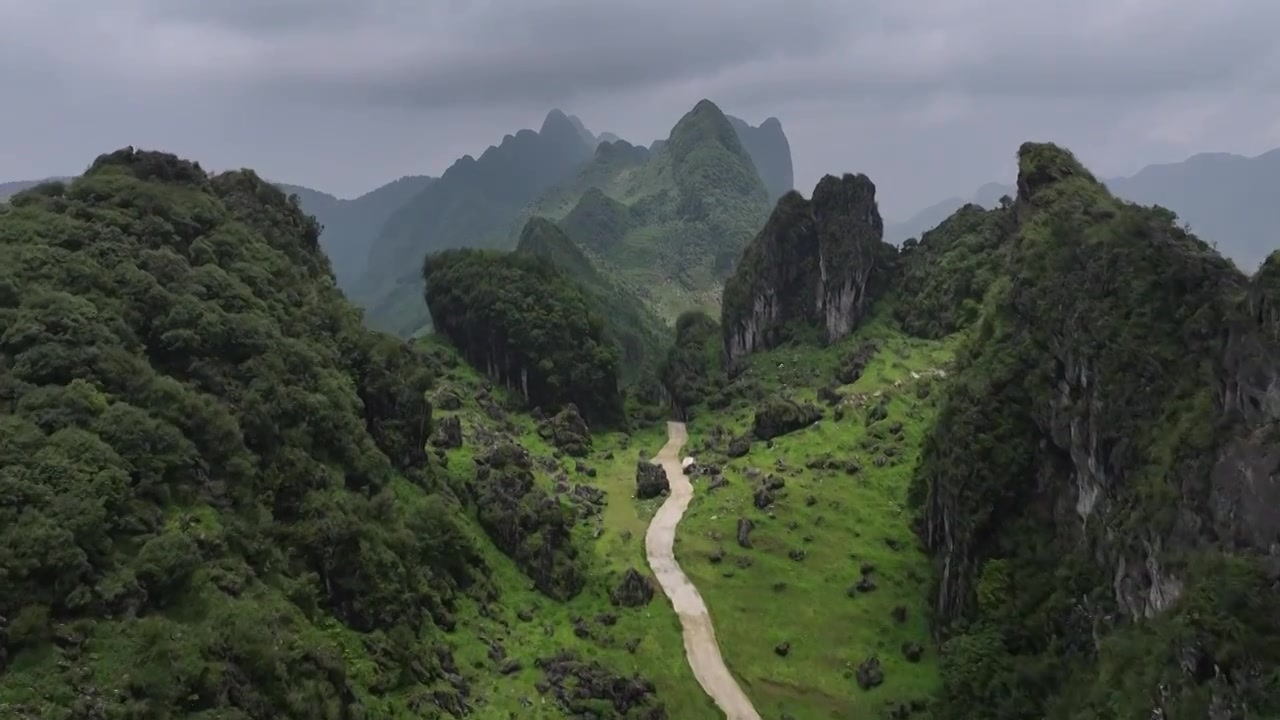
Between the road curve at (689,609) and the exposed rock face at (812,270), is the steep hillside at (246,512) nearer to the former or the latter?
the road curve at (689,609)

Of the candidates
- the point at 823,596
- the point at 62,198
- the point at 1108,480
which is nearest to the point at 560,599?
the point at 823,596

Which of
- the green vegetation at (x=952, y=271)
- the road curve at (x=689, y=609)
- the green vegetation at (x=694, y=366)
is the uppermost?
the green vegetation at (x=952, y=271)

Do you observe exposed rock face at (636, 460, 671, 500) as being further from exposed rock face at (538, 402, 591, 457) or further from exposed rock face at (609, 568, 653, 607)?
exposed rock face at (609, 568, 653, 607)

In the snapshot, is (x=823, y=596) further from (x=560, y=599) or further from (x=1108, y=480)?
(x=1108, y=480)

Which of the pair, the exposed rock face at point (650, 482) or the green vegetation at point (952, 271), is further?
the green vegetation at point (952, 271)

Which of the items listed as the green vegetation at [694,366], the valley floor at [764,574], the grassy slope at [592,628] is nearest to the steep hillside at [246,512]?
the grassy slope at [592,628]

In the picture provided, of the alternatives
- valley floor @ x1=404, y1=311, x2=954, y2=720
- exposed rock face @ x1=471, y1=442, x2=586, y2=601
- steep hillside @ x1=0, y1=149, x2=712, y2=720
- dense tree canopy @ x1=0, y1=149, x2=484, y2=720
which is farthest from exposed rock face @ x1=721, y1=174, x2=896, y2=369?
dense tree canopy @ x1=0, y1=149, x2=484, y2=720

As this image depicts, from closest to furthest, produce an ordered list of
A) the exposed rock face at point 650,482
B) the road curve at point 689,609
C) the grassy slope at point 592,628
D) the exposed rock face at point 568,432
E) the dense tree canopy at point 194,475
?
the dense tree canopy at point 194,475, the grassy slope at point 592,628, the road curve at point 689,609, the exposed rock face at point 650,482, the exposed rock face at point 568,432

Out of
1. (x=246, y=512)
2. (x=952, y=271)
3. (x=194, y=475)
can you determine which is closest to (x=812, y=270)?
(x=952, y=271)
